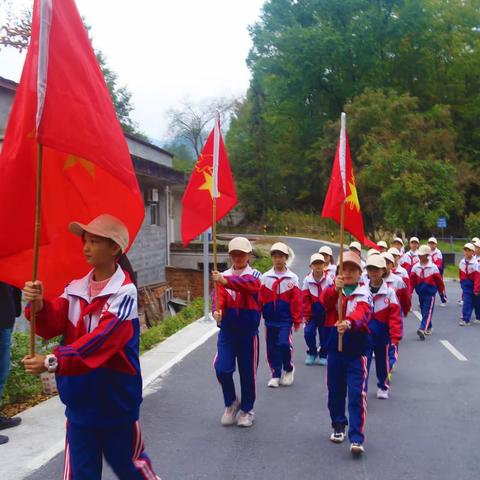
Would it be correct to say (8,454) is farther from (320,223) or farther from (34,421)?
(320,223)

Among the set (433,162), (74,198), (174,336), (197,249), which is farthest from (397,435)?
(433,162)

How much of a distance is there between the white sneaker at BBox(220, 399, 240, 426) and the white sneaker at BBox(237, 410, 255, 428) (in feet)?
0.29

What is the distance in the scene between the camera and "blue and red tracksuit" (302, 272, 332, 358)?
9484 mm

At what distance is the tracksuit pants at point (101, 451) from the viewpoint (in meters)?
3.85

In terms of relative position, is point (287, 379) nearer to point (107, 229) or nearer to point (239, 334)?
point (239, 334)

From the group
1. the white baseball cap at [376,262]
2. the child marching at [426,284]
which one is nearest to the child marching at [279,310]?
the white baseball cap at [376,262]

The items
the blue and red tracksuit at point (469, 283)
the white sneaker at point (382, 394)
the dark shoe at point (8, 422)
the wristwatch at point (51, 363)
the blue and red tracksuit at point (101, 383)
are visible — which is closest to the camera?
the wristwatch at point (51, 363)

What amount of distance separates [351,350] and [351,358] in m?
0.08

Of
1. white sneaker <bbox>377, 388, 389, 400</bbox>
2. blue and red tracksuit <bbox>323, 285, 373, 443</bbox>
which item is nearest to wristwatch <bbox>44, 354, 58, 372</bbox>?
blue and red tracksuit <bbox>323, 285, 373, 443</bbox>

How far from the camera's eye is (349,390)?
5891 mm

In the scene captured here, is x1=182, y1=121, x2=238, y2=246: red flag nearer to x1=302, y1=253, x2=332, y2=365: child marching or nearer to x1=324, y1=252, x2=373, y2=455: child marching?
x1=302, y1=253, x2=332, y2=365: child marching

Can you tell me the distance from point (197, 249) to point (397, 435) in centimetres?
2305

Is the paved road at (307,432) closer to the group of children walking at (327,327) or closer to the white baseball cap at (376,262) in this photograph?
the group of children walking at (327,327)

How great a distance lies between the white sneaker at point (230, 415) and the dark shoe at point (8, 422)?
6.73 ft
